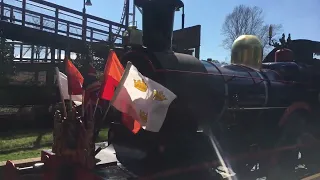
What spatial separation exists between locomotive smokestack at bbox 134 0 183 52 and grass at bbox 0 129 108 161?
3.62m

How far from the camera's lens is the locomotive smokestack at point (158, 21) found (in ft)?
13.0

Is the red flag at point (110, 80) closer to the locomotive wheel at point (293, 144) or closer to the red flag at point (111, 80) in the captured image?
the red flag at point (111, 80)

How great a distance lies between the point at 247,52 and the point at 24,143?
503 centimetres

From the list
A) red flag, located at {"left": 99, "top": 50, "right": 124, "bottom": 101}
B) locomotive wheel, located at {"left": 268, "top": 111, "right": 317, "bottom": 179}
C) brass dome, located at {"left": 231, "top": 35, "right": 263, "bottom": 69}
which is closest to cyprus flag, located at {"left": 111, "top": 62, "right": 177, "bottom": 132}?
red flag, located at {"left": 99, "top": 50, "right": 124, "bottom": 101}

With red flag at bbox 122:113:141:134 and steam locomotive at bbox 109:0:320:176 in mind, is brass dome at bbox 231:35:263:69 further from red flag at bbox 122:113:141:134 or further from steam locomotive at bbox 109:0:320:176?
red flag at bbox 122:113:141:134

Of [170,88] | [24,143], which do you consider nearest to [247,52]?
[170,88]

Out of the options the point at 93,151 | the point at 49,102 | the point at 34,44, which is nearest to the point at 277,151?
the point at 93,151

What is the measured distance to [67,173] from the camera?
3477 millimetres

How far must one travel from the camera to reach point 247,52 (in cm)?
607

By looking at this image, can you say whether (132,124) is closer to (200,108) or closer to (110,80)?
(110,80)

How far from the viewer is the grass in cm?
649

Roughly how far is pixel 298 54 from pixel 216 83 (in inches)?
174

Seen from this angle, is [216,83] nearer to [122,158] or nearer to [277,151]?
[122,158]

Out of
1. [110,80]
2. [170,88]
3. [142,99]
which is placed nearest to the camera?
[142,99]
